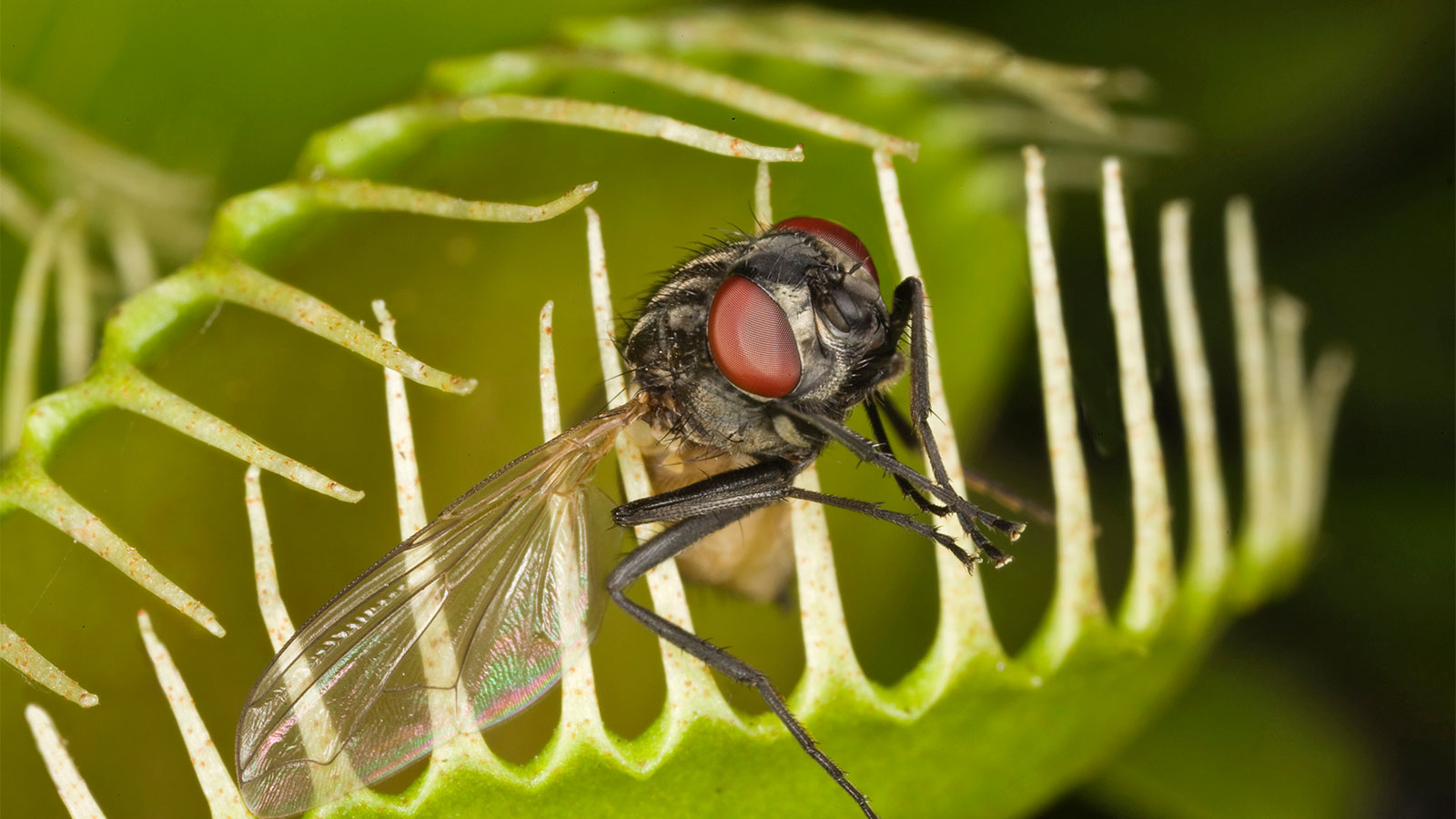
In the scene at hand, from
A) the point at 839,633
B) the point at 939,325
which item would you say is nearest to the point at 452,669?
the point at 839,633

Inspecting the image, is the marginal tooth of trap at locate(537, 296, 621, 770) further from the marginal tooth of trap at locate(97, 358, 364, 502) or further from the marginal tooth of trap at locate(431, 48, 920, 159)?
the marginal tooth of trap at locate(431, 48, 920, 159)

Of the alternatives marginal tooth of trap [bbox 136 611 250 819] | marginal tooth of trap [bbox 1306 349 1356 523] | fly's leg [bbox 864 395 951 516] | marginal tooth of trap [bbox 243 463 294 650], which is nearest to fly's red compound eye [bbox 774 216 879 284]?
fly's leg [bbox 864 395 951 516]

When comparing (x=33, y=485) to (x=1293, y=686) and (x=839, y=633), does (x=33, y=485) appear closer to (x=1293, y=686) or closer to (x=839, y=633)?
(x=839, y=633)

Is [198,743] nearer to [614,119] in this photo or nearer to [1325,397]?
[614,119]

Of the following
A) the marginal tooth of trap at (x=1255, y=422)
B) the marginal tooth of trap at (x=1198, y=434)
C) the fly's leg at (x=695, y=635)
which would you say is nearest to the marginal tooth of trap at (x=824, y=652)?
the fly's leg at (x=695, y=635)

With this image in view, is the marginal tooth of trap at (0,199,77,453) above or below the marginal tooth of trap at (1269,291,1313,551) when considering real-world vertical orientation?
above

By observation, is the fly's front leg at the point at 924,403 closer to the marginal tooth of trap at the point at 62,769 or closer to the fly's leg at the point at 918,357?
the fly's leg at the point at 918,357

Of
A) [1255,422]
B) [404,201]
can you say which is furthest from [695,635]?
[1255,422]
